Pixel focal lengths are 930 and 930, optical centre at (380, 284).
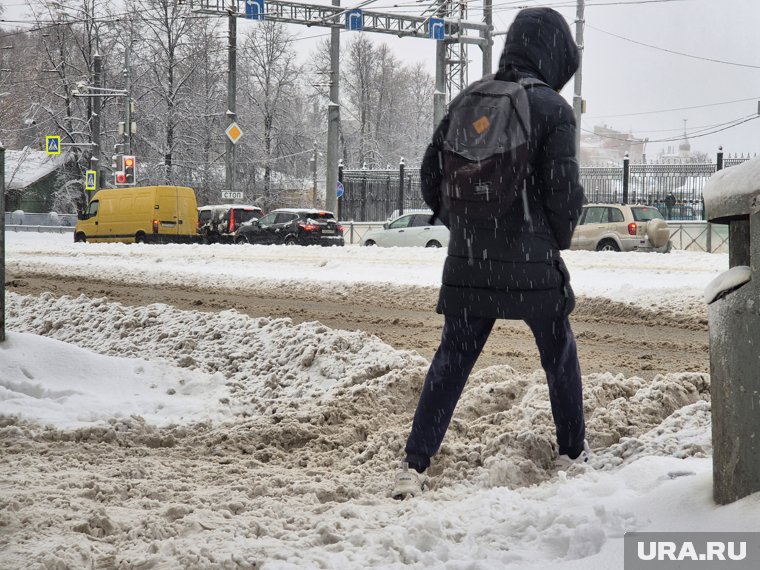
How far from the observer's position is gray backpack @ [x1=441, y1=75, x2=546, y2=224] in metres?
3.47

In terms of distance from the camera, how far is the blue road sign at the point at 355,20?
1177 inches

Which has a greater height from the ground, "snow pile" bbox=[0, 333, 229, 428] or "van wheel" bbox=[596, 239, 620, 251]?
"van wheel" bbox=[596, 239, 620, 251]

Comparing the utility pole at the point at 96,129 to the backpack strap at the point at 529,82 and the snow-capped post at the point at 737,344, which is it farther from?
the snow-capped post at the point at 737,344

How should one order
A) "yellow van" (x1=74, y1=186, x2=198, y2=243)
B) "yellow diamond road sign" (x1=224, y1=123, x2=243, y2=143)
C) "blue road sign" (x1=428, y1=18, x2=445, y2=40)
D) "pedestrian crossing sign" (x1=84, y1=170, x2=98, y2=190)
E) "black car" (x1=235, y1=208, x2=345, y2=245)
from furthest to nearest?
"pedestrian crossing sign" (x1=84, y1=170, x2=98, y2=190)
"yellow diamond road sign" (x1=224, y1=123, x2=243, y2=143)
"yellow van" (x1=74, y1=186, x2=198, y2=243)
"blue road sign" (x1=428, y1=18, x2=445, y2=40)
"black car" (x1=235, y1=208, x2=345, y2=245)

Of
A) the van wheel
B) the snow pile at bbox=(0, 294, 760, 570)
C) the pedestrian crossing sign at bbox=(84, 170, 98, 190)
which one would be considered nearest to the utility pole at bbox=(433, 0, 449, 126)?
the van wheel

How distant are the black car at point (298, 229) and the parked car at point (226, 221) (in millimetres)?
1063

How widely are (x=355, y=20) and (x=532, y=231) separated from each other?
27.7 meters

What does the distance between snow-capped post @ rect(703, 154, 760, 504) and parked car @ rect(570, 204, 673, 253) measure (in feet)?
66.1

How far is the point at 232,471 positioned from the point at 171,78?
47060mm

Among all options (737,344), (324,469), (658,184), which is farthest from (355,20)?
(737,344)

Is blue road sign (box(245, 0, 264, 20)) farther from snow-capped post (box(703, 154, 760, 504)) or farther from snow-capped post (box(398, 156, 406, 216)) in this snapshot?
snow-capped post (box(703, 154, 760, 504))

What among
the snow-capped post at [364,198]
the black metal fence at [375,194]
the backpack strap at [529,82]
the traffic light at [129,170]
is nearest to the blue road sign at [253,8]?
the black metal fence at [375,194]

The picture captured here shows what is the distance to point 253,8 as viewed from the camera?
28.9 metres

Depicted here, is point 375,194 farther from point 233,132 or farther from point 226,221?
point 226,221
